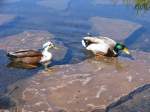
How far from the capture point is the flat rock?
6.68m

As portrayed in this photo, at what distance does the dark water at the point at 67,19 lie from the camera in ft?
30.6

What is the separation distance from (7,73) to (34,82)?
2.23 ft

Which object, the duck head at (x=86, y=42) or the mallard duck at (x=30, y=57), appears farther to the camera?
the duck head at (x=86, y=42)

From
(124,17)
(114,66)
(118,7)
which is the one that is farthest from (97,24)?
(114,66)

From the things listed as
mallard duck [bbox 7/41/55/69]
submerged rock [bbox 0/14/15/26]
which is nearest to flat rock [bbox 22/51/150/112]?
mallard duck [bbox 7/41/55/69]

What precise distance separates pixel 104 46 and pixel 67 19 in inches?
112

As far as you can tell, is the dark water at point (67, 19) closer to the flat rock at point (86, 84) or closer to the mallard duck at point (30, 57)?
the mallard duck at point (30, 57)

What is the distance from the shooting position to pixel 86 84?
7.49m

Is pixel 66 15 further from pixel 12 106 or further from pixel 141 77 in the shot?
pixel 12 106

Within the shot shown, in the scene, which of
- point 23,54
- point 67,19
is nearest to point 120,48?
point 23,54

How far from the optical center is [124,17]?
39.7 ft

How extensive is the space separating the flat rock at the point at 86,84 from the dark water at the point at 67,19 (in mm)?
454

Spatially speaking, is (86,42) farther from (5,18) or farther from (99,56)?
→ (5,18)

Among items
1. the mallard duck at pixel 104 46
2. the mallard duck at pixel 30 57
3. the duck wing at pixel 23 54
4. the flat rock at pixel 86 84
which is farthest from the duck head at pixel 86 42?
the duck wing at pixel 23 54
